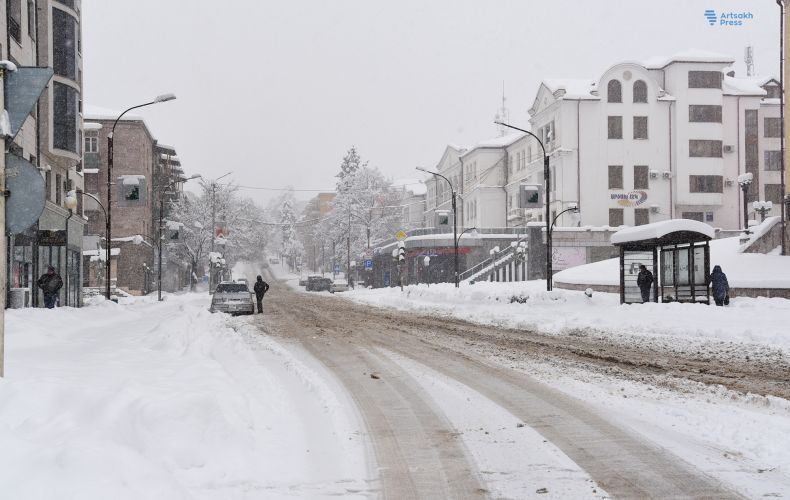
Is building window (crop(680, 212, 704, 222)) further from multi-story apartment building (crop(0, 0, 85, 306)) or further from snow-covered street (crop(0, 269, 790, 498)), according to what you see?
snow-covered street (crop(0, 269, 790, 498))

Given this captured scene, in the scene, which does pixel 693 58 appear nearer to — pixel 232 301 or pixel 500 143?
pixel 500 143

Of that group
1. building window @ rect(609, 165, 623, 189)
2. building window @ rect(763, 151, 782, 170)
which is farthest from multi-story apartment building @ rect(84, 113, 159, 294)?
building window @ rect(763, 151, 782, 170)

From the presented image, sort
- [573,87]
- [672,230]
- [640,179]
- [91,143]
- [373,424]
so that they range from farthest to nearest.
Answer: [91,143]
[573,87]
[640,179]
[672,230]
[373,424]

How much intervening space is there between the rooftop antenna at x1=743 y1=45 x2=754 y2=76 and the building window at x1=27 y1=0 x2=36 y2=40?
68.1m

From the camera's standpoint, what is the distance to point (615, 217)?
5491cm

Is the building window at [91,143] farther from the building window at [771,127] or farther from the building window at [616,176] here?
the building window at [771,127]

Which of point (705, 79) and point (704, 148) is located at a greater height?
point (705, 79)

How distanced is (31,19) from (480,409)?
28888 mm

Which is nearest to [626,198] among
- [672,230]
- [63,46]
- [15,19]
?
[672,230]

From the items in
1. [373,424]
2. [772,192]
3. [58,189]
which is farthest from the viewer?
[772,192]

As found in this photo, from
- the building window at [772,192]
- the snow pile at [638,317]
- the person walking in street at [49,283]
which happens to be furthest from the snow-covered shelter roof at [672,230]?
the building window at [772,192]

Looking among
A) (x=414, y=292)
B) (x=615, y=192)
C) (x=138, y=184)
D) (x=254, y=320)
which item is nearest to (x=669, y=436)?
(x=254, y=320)

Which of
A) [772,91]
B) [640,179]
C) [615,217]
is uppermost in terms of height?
[772,91]

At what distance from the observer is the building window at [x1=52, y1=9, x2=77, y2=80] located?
32.7 m
